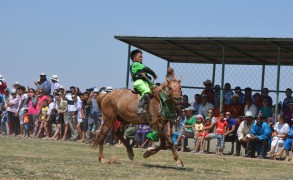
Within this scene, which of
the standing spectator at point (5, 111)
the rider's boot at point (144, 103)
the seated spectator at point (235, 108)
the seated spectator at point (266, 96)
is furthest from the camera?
the standing spectator at point (5, 111)

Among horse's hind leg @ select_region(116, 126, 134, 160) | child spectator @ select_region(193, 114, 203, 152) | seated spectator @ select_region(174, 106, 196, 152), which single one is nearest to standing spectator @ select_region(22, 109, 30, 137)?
seated spectator @ select_region(174, 106, 196, 152)

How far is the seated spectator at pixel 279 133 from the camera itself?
21.8 metres

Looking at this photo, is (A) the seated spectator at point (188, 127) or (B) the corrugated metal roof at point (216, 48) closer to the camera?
(B) the corrugated metal roof at point (216, 48)

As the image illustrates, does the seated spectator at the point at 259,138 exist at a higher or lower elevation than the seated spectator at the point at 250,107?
lower

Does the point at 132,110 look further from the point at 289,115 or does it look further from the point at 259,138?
the point at 289,115

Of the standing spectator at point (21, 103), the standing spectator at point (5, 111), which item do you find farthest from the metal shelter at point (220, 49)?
the standing spectator at point (5, 111)

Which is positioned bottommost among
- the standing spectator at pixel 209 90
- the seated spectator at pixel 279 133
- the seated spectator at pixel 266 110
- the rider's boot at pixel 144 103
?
the seated spectator at pixel 279 133

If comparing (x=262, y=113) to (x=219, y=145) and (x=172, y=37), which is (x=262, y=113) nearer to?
(x=219, y=145)

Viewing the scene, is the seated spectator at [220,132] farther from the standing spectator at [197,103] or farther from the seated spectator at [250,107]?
the standing spectator at [197,103]

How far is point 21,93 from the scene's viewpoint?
100 feet

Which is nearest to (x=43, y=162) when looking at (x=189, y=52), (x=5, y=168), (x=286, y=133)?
(x=5, y=168)

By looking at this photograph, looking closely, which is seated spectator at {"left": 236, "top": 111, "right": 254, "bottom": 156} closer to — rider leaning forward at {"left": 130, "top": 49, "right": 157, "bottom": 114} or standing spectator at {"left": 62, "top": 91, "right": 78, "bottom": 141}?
rider leaning forward at {"left": 130, "top": 49, "right": 157, "bottom": 114}

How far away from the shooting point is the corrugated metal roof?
23258 mm

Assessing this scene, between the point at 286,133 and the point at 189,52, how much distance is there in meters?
6.27
